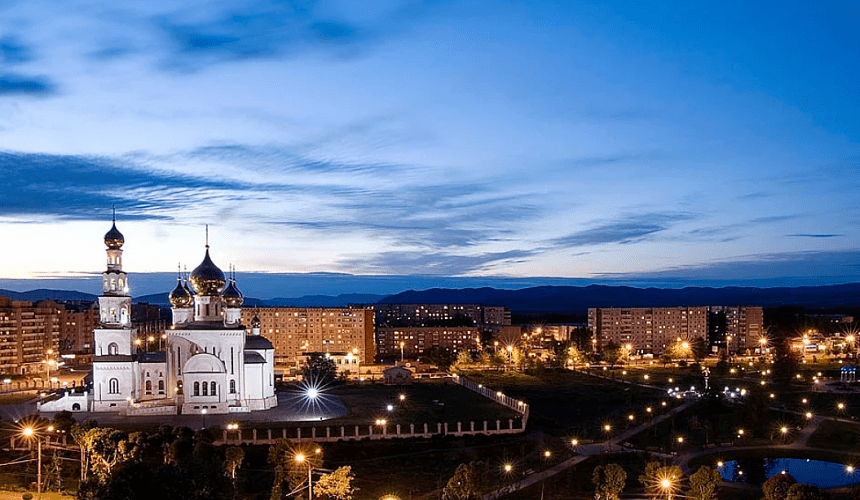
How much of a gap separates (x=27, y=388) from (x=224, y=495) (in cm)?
4490

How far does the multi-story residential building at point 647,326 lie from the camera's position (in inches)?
3937

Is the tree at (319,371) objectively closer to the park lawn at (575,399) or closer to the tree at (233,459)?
the park lawn at (575,399)

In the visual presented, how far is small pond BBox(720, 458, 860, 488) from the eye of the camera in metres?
31.9

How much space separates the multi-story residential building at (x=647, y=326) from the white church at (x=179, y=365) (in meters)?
63.3

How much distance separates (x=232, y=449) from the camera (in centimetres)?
2631

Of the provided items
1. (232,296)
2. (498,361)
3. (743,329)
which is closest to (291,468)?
(232,296)

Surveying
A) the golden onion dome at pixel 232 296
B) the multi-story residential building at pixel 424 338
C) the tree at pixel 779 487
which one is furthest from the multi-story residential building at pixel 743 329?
the tree at pixel 779 487

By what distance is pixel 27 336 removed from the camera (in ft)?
246

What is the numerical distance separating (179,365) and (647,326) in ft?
235

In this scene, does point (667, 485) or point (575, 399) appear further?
point (575, 399)

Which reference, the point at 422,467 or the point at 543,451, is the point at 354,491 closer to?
the point at 422,467

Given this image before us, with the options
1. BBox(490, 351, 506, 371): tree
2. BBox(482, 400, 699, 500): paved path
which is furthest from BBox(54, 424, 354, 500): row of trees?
BBox(490, 351, 506, 371): tree

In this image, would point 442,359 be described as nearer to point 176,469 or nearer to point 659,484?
point 659,484

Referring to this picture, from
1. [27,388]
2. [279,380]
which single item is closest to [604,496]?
[279,380]
